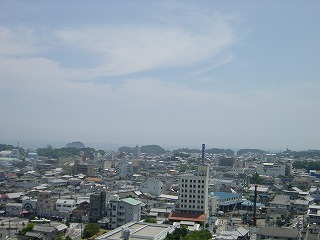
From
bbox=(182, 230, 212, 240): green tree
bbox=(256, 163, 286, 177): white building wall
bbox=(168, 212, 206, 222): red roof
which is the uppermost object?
bbox=(256, 163, 286, 177): white building wall

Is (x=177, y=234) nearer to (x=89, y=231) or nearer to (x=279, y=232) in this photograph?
→ (x=279, y=232)

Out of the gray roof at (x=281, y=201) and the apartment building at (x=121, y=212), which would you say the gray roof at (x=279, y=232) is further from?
the gray roof at (x=281, y=201)

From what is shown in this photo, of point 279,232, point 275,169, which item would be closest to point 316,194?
point 275,169

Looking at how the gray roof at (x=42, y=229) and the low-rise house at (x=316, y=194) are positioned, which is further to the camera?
the low-rise house at (x=316, y=194)

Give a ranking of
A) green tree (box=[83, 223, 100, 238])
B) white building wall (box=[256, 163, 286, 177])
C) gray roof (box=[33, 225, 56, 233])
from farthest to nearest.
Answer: white building wall (box=[256, 163, 286, 177]) < green tree (box=[83, 223, 100, 238]) < gray roof (box=[33, 225, 56, 233])

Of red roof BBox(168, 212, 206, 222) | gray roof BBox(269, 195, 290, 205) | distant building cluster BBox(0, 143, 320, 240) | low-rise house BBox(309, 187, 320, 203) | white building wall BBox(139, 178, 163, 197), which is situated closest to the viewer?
distant building cluster BBox(0, 143, 320, 240)

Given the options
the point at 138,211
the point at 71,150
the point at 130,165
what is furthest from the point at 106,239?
the point at 71,150

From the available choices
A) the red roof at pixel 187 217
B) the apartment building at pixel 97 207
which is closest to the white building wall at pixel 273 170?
the red roof at pixel 187 217

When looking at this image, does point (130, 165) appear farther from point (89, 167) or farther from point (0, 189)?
point (0, 189)

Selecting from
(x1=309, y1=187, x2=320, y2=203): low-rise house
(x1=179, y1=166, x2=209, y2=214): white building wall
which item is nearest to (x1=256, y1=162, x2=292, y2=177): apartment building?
(x1=309, y1=187, x2=320, y2=203): low-rise house

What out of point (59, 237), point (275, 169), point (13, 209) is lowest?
point (13, 209)

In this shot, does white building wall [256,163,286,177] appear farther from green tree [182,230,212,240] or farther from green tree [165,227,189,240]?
green tree [165,227,189,240]
